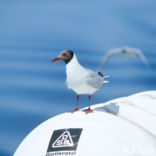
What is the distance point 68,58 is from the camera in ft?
6.62

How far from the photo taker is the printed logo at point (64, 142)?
1.99 m

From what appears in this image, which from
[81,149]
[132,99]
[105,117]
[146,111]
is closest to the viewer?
[81,149]

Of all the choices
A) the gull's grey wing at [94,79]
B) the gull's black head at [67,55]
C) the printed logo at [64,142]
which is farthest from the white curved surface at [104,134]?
the gull's black head at [67,55]

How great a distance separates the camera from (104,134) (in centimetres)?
200

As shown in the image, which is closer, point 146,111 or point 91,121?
point 91,121

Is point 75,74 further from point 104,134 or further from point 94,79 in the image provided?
point 104,134

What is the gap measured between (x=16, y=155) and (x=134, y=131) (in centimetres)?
50

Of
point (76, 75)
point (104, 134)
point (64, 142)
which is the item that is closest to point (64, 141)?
point (64, 142)

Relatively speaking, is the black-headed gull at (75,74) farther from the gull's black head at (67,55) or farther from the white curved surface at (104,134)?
the white curved surface at (104,134)

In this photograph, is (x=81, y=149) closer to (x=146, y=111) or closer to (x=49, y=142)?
(x=49, y=142)

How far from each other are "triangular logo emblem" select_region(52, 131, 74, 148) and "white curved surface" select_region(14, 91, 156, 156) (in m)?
0.04

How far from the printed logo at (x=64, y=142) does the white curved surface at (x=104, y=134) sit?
0.06 feet

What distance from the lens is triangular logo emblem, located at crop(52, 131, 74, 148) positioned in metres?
2.01

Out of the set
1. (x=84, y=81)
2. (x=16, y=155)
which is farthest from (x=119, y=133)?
(x=16, y=155)
